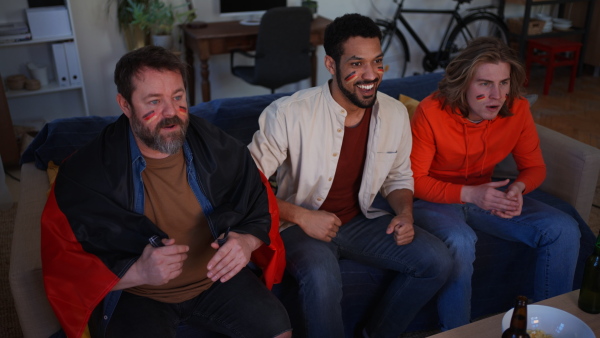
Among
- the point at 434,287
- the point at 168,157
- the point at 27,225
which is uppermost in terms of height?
the point at 168,157

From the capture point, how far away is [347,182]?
1950 millimetres

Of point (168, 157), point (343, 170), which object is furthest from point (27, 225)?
point (343, 170)

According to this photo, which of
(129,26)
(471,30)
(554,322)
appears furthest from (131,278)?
(471,30)

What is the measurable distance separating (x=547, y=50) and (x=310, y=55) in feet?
6.44

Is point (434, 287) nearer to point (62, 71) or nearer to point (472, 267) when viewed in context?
point (472, 267)

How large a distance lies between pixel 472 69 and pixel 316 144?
0.59 meters

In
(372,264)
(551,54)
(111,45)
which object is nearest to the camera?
(372,264)

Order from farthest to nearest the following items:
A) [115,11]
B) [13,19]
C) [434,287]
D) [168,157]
→ [115,11] → [13,19] → [434,287] → [168,157]

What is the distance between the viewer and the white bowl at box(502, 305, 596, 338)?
4.38 feet

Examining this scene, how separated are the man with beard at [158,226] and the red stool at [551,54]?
383 centimetres

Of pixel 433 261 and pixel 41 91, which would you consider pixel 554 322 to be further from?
pixel 41 91

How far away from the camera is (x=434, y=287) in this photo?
5.97 ft

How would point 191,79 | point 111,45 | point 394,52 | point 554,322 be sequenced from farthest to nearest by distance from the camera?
point 394,52, point 191,79, point 111,45, point 554,322

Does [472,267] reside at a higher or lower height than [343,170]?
lower
